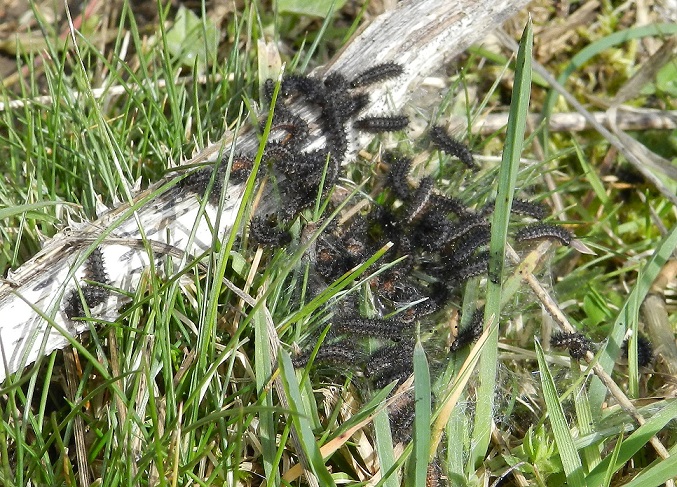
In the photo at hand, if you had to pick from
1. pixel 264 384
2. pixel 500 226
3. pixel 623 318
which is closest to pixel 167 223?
pixel 264 384

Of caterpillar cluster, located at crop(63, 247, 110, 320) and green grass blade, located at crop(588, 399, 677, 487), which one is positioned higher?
caterpillar cluster, located at crop(63, 247, 110, 320)

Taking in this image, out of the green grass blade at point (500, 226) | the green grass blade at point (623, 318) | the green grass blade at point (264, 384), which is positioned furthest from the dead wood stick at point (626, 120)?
the green grass blade at point (264, 384)

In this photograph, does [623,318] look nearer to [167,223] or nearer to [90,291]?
[167,223]

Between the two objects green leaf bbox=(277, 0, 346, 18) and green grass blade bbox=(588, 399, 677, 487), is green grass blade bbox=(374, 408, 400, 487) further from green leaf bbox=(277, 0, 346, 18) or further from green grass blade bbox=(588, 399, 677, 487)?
green leaf bbox=(277, 0, 346, 18)

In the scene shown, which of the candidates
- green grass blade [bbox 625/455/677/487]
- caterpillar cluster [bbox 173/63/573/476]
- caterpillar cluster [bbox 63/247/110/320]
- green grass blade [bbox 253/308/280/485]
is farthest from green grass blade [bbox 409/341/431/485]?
caterpillar cluster [bbox 63/247/110/320]

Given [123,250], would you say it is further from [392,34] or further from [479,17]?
[479,17]

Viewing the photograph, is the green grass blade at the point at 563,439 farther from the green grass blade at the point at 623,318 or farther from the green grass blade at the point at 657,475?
the green grass blade at the point at 623,318

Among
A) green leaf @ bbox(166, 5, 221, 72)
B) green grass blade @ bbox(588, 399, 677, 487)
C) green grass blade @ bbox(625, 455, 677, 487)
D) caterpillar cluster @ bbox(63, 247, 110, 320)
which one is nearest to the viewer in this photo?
green grass blade @ bbox(625, 455, 677, 487)

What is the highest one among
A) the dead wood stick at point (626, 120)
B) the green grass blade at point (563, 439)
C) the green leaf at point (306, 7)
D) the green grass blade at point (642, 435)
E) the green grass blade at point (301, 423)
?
the green leaf at point (306, 7)
